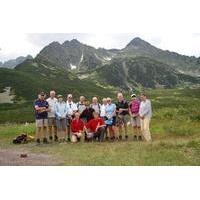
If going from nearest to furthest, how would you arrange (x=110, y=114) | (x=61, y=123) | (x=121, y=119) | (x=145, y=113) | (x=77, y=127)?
1. (x=145, y=113)
2. (x=77, y=127)
3. (x=110, y=114)
4. (x=61, y=123)
5. (x=121, y=119)

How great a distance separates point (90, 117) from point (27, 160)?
6.77 m

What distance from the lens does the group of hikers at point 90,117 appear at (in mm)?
22938

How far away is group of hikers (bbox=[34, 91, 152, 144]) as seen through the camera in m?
22.9

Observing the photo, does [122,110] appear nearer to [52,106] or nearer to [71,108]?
[71,108]

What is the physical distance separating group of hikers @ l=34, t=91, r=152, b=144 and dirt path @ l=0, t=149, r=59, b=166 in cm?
404

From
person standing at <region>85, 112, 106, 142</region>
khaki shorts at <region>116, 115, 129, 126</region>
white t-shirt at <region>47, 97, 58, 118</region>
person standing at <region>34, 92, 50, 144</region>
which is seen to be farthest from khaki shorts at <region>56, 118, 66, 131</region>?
khaki shorts at <region>116, 115, 129, 126</region>

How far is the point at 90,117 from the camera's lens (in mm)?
23453

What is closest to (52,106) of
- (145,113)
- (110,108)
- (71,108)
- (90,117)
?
(71,108)

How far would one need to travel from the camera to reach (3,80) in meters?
131

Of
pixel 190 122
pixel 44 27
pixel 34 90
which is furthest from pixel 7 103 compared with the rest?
pixel 44 27

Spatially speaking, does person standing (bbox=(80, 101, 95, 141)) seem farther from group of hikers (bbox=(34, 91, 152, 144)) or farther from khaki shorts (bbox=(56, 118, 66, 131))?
khaki shorts (bbox=(56, 118, 66, 131))

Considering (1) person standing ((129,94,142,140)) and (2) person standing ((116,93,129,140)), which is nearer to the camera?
(1) person standing ((129,94,142,140))
